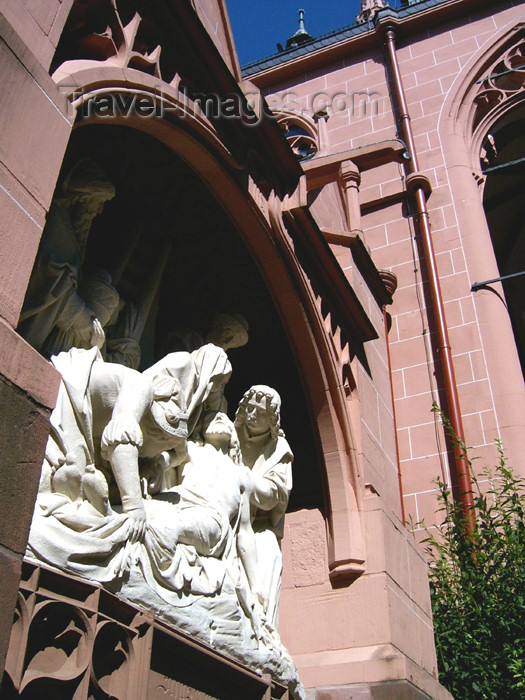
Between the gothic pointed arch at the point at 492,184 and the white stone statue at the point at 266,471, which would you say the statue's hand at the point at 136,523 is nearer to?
the white stone statue at the point at 266,471

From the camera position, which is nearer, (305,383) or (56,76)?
(56,76)

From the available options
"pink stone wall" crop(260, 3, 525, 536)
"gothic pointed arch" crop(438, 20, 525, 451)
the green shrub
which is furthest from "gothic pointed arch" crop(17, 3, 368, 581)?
"gothic pointed arch" crop(438, 20, 525, 451)

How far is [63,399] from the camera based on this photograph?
3264 millimetres

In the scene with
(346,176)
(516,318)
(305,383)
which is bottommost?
(305,383)

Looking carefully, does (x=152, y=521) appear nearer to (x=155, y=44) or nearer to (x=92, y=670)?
(x=92, y=670)

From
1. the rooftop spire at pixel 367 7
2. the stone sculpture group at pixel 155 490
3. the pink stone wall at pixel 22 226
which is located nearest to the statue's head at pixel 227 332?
the stone sculpture group at pixel 155 490

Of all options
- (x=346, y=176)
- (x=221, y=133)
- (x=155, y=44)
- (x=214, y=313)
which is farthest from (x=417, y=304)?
(x=155, y=44)

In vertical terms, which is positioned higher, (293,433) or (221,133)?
(221,133)

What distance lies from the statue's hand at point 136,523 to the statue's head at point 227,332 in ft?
5.51

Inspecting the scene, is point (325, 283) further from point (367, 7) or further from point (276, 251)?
point (367, 7)

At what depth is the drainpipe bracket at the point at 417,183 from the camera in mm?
9641

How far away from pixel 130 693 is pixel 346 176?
17.8ft

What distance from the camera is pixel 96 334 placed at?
368cm

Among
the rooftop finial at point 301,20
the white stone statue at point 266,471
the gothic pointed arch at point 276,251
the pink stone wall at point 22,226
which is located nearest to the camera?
the pink stone wall at point 22,226
